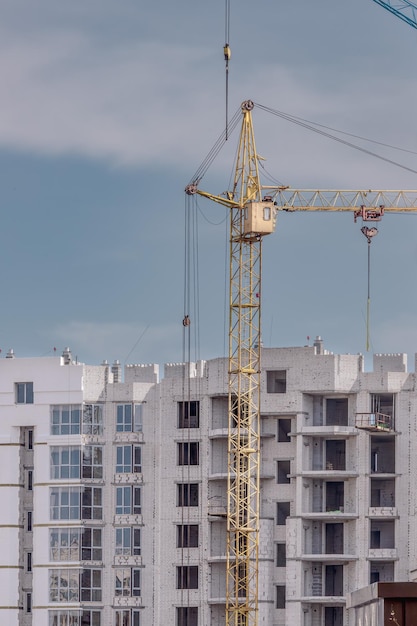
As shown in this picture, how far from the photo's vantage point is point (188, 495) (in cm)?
17875

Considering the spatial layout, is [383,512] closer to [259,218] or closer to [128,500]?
[128,500]

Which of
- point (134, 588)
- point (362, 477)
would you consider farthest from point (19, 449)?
point (362, 477)

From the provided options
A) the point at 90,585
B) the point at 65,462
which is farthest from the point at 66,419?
the point at 90,585

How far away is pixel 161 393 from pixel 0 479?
16858mm

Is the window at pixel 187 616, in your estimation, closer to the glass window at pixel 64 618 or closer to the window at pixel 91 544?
the glass window at pixel 64 618

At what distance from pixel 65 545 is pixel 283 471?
20.5 m

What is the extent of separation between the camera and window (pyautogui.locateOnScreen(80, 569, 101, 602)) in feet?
588

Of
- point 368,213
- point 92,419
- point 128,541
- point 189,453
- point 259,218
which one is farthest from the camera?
point 368,213

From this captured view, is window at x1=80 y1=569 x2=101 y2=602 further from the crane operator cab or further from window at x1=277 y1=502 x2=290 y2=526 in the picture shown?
the crane operator cab

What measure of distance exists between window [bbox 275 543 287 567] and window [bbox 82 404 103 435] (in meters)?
19.3

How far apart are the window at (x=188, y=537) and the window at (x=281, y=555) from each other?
7.15 meters

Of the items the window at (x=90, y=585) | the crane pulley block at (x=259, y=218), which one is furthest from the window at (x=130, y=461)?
the crane pulley block at (x=259, y=218)

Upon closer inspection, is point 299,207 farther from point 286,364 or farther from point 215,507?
point 215,507

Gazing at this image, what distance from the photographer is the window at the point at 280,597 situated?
577ft
